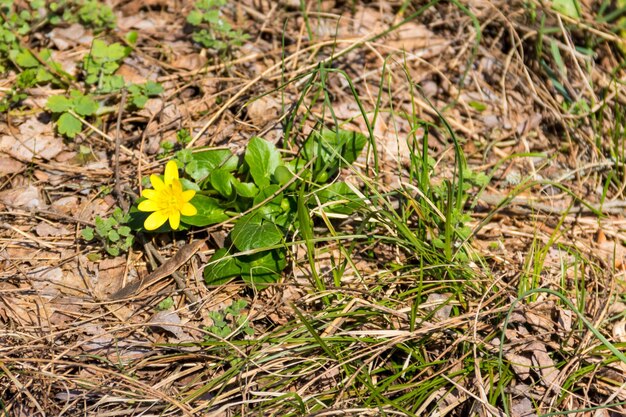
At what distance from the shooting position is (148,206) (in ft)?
8.16

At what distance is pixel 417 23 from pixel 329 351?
2.26 m

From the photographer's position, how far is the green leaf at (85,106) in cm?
300

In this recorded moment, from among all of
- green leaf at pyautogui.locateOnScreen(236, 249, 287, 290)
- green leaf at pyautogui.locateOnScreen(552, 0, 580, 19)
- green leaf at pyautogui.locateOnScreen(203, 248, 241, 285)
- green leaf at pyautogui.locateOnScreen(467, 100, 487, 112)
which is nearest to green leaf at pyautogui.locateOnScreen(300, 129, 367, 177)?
green leaf at pyautogui.locateOnScreen(236, 249, 287, 290)

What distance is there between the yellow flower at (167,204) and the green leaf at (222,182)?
0.62ft

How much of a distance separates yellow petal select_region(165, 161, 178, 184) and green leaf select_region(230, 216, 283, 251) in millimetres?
312

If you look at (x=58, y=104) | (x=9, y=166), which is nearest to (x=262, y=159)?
(x=58, y=104)

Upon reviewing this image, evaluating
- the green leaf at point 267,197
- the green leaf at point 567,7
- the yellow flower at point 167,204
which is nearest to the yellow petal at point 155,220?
→ the yellow flower at point 167,204

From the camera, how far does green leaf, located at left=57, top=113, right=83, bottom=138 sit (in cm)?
296

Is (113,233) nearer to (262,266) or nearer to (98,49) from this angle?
(262,266)

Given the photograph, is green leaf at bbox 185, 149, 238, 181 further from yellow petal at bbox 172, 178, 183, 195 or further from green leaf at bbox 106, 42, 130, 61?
green leaf at bbox 106, 42, 130, 61

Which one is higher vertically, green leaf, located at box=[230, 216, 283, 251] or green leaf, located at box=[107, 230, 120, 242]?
green leaf, located at box=[230, 216, 283, 251]

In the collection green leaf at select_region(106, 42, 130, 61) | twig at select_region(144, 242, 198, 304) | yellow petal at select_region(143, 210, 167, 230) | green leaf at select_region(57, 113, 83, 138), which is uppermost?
green leaf at select_region(106, 42, 130, 61)

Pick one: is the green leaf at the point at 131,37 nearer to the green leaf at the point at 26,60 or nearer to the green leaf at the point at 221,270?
the green leaf at the point at 26,60

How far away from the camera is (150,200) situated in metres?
2.50
